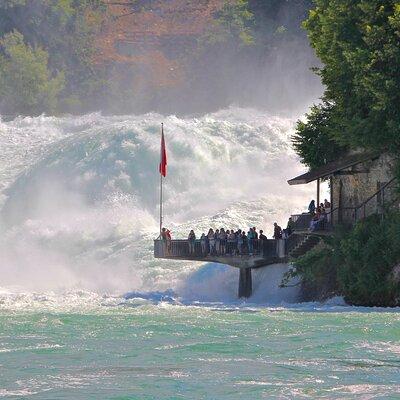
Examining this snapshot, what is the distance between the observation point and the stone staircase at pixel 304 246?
205ft

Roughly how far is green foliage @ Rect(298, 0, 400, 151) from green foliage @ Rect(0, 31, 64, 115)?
273ft

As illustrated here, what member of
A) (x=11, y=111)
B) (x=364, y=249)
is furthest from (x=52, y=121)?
(x=364, y=249)

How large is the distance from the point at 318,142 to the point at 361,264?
9.48 meters

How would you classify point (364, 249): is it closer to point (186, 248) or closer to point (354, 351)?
point (186, 248)

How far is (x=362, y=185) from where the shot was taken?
62.9 metres

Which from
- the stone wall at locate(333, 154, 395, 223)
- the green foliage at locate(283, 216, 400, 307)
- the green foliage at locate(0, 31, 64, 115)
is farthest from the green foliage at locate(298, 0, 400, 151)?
the green foliage at locate(0, 31, 64, 115)

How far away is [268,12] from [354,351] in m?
110

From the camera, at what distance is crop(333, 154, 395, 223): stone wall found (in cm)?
6050

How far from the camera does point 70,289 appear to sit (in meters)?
69.2

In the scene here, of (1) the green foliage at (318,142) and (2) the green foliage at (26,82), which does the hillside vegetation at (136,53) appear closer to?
(2) the green foliage at (26,82)

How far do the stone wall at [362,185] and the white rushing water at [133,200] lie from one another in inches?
140

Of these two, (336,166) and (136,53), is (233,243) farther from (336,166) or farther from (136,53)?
(136,53)

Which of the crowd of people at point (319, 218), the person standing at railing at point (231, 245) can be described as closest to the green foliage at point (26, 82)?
the person standing at railing at point (231, 245)

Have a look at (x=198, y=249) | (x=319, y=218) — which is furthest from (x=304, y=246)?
(x=198, y=249)
